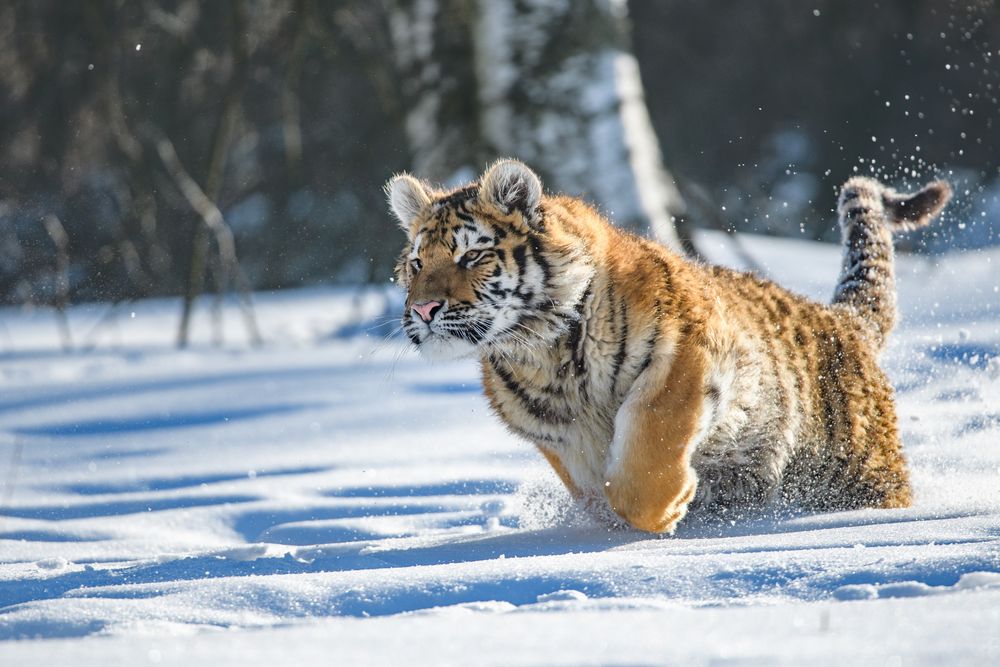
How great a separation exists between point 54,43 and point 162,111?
15.8 ft

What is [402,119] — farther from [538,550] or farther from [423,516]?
[538,550]

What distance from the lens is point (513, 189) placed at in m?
3.69

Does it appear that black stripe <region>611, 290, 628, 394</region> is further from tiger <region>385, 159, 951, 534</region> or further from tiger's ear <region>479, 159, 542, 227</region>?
tiger's ear <region>479, 159, 542, 227</region>

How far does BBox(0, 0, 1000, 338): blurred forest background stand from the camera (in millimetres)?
7430

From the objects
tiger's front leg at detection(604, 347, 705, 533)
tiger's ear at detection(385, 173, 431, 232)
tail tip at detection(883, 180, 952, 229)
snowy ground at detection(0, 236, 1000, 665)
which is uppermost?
tiger's ear at detection(385, 173, 431, 232)

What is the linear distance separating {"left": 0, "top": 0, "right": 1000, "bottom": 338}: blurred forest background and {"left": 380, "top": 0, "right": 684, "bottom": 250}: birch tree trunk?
0.01 meters

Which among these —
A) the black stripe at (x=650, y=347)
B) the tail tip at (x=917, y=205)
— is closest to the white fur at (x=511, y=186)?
the black stripe at (x=650, y=347)

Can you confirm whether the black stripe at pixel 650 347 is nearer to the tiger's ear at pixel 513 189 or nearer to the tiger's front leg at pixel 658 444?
the tiger's front leg at pixel 658 444

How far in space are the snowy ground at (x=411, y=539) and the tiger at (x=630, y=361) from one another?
18 centimetres

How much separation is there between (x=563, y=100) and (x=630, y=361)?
4.11m

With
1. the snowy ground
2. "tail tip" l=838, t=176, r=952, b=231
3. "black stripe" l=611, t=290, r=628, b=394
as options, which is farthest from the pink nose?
"tail tip" l=838, t=176, r=952, b=231

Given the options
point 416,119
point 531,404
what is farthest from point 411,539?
point 416,119

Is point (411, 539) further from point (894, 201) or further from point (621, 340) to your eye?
point (894, 201)

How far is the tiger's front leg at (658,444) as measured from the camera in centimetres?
337
